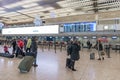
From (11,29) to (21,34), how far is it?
2.37 metres

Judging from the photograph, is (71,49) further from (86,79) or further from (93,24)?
(93,24)

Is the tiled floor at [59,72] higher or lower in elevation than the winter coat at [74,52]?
lower

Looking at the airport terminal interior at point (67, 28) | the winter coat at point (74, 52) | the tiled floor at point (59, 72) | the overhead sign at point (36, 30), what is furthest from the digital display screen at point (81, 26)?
the winter coat at point (74, 52)

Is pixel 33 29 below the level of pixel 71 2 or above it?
below

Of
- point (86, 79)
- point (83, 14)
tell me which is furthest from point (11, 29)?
point (86, 79)

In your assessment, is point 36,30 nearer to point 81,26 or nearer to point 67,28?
point 67,28

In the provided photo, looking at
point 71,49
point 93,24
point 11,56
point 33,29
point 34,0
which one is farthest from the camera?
point 93,24

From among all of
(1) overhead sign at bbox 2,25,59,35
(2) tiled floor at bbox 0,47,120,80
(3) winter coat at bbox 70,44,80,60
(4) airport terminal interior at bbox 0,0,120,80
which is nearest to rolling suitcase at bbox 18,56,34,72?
(2) tiled floor at bbox 0,47,120,80

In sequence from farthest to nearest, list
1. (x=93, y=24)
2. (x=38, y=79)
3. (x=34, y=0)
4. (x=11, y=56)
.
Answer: (x=93, y=24) → (x=34, y=0) → (x=11, y=56) → (x=38, y=79)

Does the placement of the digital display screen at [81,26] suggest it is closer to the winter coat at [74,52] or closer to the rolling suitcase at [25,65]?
the winter coat at [74,52]

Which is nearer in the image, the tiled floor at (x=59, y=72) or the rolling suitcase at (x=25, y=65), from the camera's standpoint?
the tiled floor at (x=59, y=72)

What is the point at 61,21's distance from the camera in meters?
22.0

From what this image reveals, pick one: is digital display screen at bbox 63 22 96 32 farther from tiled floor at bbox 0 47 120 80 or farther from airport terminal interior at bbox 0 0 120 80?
tiled floor at bbox 0 47 120 80

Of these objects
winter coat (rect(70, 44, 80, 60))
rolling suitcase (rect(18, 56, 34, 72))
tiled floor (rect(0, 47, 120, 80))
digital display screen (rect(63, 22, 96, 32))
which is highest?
digital display screen (rect(63, 22, 96, 32))
